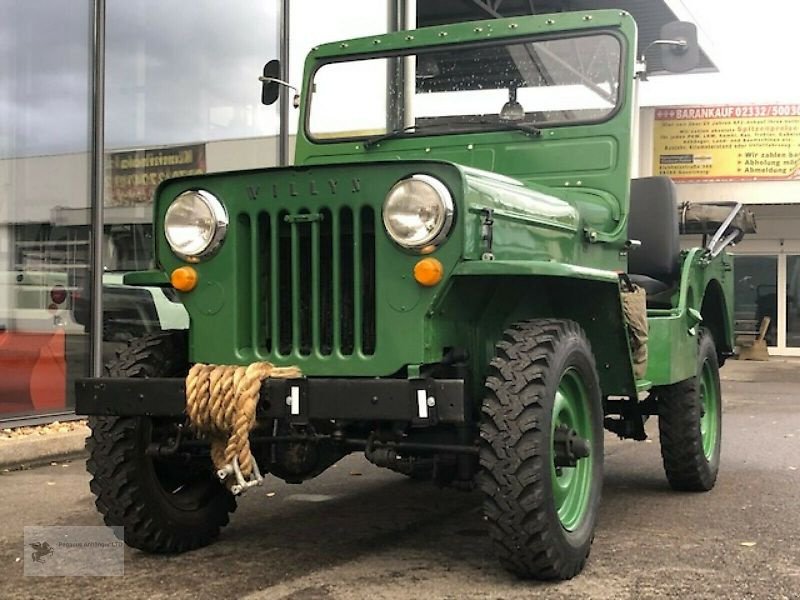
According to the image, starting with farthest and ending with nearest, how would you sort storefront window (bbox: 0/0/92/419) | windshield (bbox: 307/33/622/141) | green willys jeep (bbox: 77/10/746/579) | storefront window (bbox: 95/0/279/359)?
storefront window (bbox: 95/0/279/359)
storefront window (bbox: 0/0/92/419)
windshield (bbox: 307/33/622/141)
green willys jeep (bbox: 77/10/746/579)

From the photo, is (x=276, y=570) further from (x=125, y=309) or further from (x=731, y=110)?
(x=731, y=110)

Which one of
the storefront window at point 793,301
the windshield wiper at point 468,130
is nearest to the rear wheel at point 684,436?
the windshield wiper at point 468,130

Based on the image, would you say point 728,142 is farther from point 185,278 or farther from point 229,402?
point 229,402

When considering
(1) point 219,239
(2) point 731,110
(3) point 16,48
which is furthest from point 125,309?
(2) point 731,110

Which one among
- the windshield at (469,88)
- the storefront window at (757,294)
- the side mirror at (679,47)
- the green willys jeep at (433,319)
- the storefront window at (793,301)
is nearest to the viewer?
the green willys jeep at (433,319)

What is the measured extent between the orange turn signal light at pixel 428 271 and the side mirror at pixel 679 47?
1.98m

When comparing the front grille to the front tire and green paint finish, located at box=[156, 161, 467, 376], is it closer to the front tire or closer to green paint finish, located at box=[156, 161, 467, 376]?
green paint finish, located at box=[156, 161, 467, 376]

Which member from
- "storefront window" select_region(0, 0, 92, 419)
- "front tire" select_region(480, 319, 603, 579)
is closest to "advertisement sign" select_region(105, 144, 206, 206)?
"storefront window" select_region(0, 0, 92, 419)

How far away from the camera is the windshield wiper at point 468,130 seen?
483 centimetres

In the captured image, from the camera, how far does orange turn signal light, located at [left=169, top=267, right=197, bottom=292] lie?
385 centimetres

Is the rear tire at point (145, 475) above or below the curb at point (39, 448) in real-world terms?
above

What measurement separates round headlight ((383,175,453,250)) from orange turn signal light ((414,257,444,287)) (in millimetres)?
62

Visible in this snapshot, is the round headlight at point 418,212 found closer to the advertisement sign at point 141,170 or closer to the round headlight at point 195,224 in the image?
the round headlight at point 195,224

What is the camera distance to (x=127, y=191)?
826 centimetres
